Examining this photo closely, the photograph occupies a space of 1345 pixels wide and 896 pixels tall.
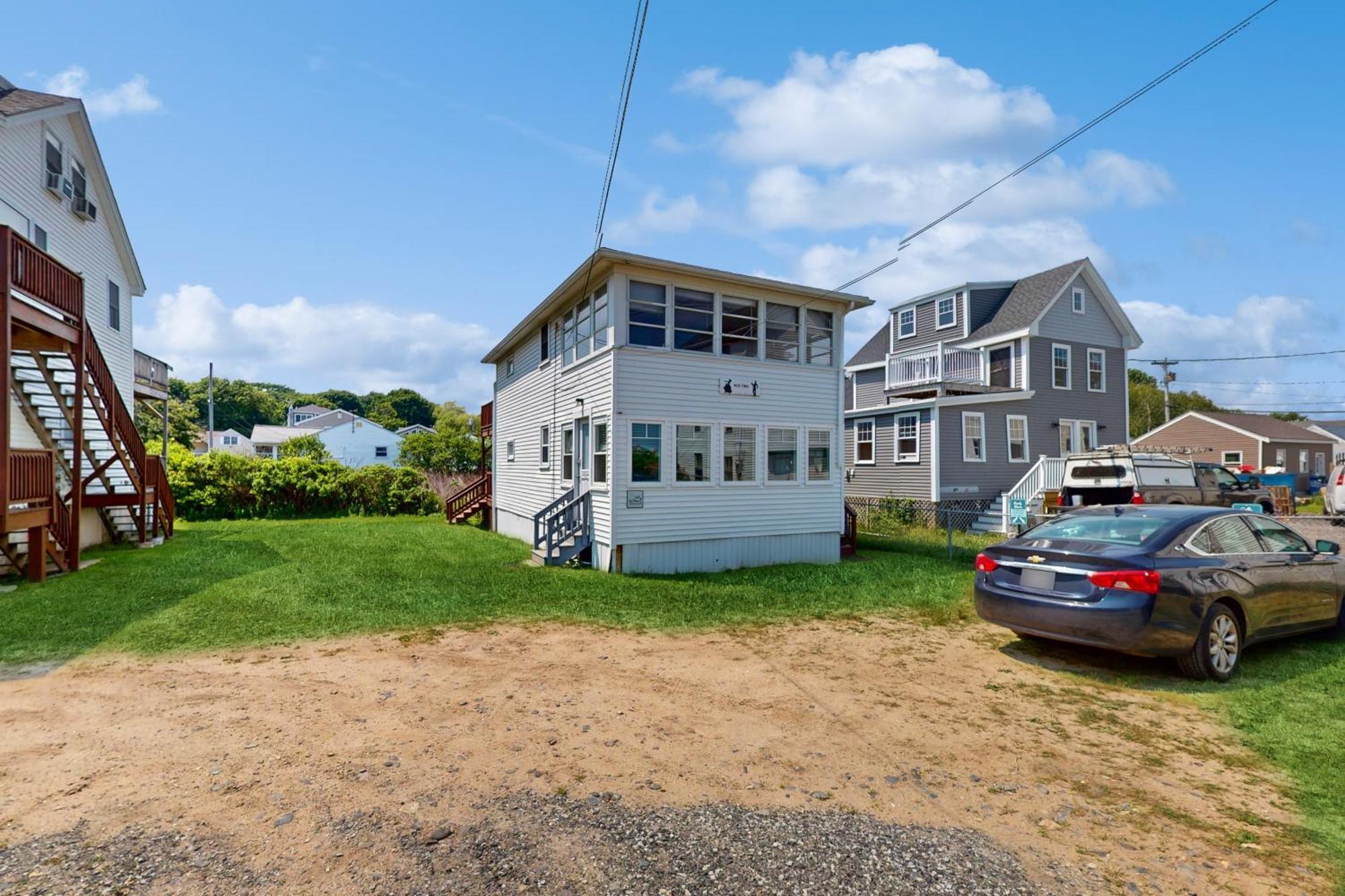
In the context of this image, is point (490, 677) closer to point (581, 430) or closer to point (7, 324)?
point (581, 430)

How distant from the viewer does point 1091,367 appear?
24.2 m

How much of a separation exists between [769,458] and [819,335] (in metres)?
2.88

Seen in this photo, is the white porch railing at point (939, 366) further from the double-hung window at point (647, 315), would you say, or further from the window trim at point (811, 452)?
the double-hung window at point (647, 315)

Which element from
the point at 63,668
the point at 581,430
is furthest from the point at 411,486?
the point at 63,668

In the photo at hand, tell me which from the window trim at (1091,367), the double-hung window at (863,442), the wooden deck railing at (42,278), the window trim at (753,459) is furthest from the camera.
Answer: the window trim at (1091,367)

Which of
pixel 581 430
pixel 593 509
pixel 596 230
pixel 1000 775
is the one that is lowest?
pixel 1000 775

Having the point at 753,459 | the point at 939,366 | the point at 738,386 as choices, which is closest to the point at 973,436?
the point at 939,366

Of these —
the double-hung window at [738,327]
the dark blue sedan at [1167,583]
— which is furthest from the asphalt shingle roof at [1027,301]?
the dark blue sedan at [1167,583]

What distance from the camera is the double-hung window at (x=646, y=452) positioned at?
38.5 ft

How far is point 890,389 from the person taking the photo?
23.4 m

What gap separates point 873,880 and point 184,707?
5.10m

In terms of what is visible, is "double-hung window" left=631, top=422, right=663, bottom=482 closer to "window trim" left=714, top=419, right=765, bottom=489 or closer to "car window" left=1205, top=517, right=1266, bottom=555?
"window trim" left=714, top=419, right=765, bottom=489

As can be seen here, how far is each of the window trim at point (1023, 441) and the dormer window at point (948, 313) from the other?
4.87 metres

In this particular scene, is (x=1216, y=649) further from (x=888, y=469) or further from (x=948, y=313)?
(x=948, y=313)
